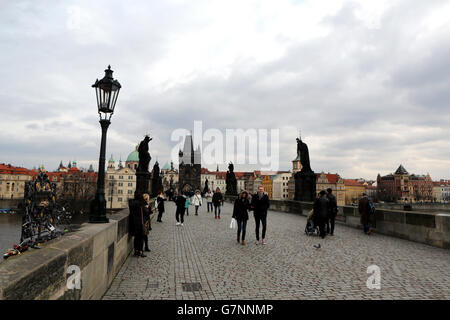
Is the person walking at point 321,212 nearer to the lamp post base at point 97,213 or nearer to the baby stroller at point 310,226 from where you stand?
the baby stroller at point 310,226

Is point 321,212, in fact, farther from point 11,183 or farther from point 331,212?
point 11,183

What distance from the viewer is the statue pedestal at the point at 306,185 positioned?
18.0m

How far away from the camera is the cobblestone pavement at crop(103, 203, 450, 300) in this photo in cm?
440

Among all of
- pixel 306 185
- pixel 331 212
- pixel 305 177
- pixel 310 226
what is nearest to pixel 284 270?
pixel 310 226

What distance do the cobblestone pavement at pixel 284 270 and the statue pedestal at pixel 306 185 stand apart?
8883 millimetres

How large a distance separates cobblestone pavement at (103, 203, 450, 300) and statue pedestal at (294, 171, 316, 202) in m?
8.88

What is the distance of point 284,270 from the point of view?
18.6ft

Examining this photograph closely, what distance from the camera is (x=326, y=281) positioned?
4957mm

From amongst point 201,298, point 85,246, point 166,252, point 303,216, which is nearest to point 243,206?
point 166,252

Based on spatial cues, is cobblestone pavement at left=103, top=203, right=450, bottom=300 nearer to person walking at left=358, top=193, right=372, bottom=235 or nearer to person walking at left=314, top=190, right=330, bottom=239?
person walking at left=314, top=190, right=330, bottom=239

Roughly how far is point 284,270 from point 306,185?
44.0ft

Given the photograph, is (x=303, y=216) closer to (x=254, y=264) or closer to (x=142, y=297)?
(x=254, y=264)

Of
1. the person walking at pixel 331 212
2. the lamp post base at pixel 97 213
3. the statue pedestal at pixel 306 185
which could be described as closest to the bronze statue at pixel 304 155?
the statue pedestal at pixel 306 185
